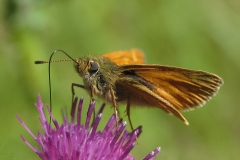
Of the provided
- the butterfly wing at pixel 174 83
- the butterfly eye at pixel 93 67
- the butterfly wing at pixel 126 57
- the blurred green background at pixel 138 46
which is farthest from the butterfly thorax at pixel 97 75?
the blurred green background at pixel 138 46

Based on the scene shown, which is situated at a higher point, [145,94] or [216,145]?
[145,94]

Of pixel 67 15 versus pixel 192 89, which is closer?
pixel 192 89

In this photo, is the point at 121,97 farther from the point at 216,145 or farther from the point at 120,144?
the point at 216,145

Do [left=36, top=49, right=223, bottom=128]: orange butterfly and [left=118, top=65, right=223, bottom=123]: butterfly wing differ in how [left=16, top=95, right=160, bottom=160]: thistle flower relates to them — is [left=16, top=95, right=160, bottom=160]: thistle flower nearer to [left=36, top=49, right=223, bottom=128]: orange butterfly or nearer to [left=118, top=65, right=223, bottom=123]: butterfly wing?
[left=36, top=49, right=223, bottom=128]: orange butterfly

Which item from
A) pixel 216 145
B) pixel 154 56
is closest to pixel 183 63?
pixel 154 56

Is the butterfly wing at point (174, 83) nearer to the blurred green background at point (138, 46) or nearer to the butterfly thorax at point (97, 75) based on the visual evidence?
the butterfly thorax at point (97, 75)

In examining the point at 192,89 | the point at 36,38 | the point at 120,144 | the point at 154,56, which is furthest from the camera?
the point at 154,56

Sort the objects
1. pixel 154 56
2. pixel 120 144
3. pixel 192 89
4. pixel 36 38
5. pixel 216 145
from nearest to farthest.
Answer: pixel 120 144 < pixel 192 89 < pixel 36 38 < pixel 216 145 < pixel 154 56
